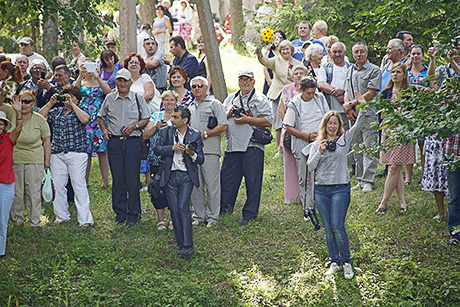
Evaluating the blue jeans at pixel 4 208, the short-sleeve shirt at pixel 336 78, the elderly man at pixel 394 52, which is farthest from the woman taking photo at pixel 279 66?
the blue jeans at pixel 4 208

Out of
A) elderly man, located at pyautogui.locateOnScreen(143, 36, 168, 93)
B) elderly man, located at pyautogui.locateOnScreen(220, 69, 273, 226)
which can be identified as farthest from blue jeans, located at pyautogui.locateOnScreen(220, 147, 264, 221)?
elderly man, located at pyautogui.locateOnScreen(143, 36, 168, 93)

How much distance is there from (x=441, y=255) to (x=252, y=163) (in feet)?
9.48

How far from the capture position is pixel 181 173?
8547 mm

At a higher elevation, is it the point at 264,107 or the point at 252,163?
the point at 264,107

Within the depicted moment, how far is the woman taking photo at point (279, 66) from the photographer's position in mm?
11496

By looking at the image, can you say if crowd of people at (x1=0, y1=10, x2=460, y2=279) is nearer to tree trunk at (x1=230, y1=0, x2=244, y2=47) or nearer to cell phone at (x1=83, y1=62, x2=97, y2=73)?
cell phone at (x1=83, y1=62, x2=97, y2=73)

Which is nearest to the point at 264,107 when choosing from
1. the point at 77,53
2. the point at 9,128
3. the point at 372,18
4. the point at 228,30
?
the point at 372,18

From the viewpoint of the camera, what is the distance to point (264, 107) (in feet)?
31.3

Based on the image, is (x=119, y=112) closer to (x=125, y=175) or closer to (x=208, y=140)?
(x=125, y=175)

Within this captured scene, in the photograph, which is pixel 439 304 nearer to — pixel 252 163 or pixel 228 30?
pixel 252 163

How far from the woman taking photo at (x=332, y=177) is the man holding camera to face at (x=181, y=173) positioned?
5.15ft

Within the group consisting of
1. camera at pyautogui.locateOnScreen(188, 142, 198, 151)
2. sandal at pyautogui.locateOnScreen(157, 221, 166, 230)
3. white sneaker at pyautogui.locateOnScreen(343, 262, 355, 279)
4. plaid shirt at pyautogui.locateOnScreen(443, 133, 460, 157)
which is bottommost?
white sneaker at pyautogui.locateOnScreen(343, 262, 355, 279)

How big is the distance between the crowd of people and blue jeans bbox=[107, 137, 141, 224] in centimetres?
2

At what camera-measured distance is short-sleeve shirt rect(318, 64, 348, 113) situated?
35.4 ft
